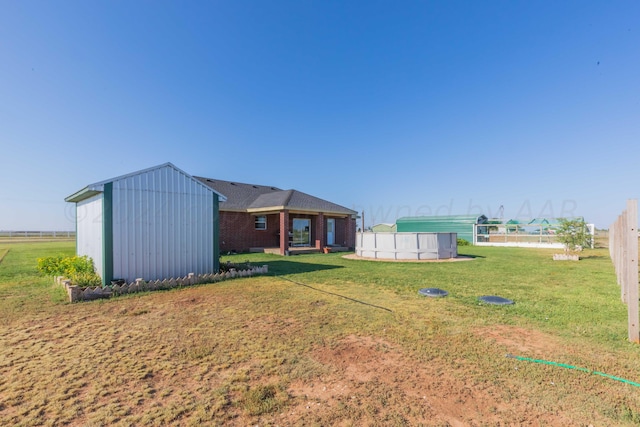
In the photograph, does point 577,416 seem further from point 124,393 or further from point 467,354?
point 124,393

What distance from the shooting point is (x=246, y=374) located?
355 cm

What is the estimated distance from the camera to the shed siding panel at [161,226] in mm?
8555

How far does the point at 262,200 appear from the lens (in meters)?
20.7

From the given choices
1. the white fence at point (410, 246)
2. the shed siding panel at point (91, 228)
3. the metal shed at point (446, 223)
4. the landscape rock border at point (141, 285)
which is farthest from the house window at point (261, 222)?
the metal shed at point (446, 223)

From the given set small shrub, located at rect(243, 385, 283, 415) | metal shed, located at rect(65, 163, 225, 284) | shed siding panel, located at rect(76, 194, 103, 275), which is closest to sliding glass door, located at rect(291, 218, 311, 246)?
metal shed, located at rect(65, 163, 225, 284)

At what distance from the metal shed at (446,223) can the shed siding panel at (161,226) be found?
26.5 meters

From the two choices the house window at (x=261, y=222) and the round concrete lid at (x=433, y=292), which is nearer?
the round concrete lid at (x=433, y=292)

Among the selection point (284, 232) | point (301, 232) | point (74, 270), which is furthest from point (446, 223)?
point (74, 270)

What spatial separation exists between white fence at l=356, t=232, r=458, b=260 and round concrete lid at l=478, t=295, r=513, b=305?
26.9 ft

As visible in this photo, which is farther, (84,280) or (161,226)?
(161,226)

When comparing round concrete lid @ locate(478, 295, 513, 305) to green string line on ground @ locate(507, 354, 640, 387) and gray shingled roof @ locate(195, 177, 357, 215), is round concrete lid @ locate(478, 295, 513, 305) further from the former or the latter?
gray shingled roof @ locate(195, 177, 357, 215)

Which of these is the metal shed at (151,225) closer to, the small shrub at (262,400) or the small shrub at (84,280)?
the small shrub at (84,280)

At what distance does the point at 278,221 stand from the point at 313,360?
1777 cm

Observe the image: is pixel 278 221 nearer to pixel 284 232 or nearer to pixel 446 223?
pixel 284 232
